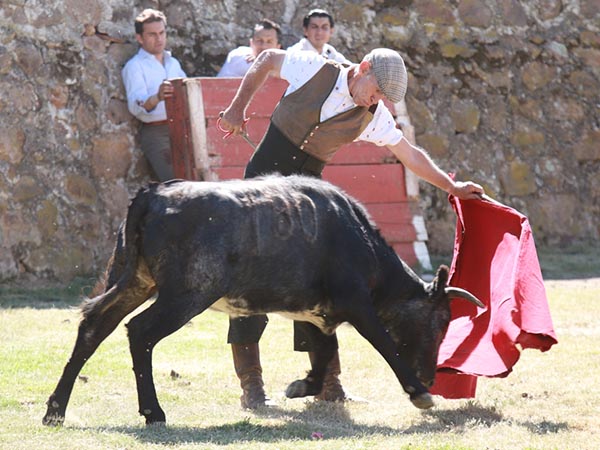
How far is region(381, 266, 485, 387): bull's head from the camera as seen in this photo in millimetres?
5379

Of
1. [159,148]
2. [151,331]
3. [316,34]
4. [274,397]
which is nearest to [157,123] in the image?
[159,148]

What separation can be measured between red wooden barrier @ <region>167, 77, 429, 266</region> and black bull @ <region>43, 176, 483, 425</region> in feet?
12.6

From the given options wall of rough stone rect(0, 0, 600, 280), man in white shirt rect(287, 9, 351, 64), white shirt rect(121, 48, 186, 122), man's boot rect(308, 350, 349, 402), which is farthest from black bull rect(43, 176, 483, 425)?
man in white shirt rect(287, 9, 351, 64)

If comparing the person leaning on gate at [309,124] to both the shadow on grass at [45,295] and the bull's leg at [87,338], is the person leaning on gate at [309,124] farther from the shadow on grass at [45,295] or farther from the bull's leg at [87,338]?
the shadow on grass at [45,295]

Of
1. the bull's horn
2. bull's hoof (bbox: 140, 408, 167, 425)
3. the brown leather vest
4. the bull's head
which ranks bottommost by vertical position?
bull's hoof (bbox: 140, 408, 167, 425)

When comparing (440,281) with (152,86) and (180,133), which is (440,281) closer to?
(180,133)

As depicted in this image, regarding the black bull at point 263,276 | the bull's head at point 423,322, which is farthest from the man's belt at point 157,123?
the bull's head at point 423,322

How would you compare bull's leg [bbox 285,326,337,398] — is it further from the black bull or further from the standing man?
the standing man

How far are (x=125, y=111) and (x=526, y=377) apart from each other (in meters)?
4.43

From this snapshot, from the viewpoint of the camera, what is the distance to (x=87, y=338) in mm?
4895

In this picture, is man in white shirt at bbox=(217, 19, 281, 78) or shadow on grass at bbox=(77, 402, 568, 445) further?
man in white shirt at bbox=(217, 19, 281, 78)

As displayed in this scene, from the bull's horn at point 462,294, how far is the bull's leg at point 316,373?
573mm

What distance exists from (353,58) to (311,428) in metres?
6.18

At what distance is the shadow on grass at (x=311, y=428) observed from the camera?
177 inches
